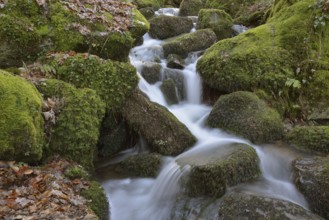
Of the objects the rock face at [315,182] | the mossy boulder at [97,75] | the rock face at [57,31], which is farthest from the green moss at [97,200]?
the rock face at [57,31]

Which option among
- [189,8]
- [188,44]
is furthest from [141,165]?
[189,8]

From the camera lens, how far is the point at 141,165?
6074 millimetres

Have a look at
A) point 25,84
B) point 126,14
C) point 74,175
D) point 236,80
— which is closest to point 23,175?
point 74,175

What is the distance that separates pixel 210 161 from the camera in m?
5.54

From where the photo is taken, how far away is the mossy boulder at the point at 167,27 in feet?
42.5

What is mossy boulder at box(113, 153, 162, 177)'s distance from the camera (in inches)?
235

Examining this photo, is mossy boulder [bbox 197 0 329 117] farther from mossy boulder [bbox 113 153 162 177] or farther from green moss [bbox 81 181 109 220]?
green moss [bbox 81 181 109 220]

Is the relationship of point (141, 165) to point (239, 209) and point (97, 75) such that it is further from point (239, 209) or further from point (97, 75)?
point (239, 209)

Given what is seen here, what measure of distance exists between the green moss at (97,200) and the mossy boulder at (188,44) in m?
6.88

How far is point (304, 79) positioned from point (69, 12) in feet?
18.3

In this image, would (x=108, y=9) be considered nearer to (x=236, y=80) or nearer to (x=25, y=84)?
(x=236, y=80)

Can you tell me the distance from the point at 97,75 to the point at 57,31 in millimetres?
1591

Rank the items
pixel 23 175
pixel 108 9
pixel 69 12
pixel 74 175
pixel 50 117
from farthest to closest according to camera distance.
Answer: pixel 108 9 → pixel 69 12 → pixel 50 117 → pixel 74 175 → pixel 23 175

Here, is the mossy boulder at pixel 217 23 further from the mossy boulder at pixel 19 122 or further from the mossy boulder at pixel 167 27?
the mossy boulder at pixel 19 122
